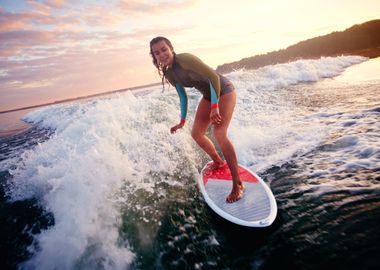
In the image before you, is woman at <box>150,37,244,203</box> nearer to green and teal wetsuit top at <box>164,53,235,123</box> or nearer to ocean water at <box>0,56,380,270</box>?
green and teal wetsuit top at <box>164,53,235,123</box>

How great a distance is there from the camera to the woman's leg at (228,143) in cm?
361

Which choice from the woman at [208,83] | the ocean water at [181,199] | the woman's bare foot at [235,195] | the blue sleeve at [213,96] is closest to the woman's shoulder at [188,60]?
the woman at [208,83]

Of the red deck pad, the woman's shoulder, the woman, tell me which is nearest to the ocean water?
the red deck pad

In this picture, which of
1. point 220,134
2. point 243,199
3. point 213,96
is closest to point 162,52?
point 213,96

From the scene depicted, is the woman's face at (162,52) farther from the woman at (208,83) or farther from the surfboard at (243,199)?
the surfboard at (243,199)

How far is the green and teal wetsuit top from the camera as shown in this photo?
350 cm

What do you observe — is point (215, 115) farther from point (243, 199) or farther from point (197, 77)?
point (243, 199)

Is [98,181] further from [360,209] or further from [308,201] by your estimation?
[360,209]

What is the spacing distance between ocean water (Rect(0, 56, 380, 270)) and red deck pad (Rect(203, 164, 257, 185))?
1.07ft

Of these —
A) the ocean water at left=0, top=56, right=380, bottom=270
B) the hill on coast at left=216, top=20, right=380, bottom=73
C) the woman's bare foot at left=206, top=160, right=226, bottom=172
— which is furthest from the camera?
the hill on coast at left=216, top=20, right=380, bottom=73

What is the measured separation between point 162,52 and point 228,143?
64.0 inches

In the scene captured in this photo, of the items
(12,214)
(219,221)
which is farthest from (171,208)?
(12,214)

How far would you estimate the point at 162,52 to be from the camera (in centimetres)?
356

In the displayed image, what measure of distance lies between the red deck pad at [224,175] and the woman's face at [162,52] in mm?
2153
